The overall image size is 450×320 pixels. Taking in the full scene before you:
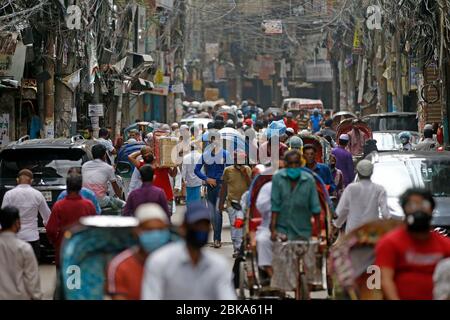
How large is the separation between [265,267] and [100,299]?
278 centimetres

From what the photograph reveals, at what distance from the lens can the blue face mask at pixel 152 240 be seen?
Answer: 27.1 feet

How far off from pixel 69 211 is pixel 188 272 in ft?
17.4

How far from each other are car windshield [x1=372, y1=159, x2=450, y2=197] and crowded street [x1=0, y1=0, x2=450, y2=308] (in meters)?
0.03

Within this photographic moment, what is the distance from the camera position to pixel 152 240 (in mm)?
8266

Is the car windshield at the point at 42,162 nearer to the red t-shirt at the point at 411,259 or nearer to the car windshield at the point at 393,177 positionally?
the car windshield at the point at 393,177

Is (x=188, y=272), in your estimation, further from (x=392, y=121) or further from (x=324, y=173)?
(x=392, y=121)

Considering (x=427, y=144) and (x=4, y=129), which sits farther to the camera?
(x=4, y=129)

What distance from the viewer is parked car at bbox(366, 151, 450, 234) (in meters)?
15.6

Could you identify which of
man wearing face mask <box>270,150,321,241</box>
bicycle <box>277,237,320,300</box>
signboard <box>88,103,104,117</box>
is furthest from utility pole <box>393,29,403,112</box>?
bicycle <box>277,237,320,300</box>

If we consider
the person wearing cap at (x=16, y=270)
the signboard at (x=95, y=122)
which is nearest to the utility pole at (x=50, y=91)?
the signboard at (x=95, y=122)

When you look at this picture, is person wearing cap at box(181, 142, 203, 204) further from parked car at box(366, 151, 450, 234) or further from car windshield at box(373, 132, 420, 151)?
car windshield at box(373, 132, 420, 151)

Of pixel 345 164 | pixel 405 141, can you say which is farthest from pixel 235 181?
pixel 405 141

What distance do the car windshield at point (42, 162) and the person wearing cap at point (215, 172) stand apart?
2.28 metres
